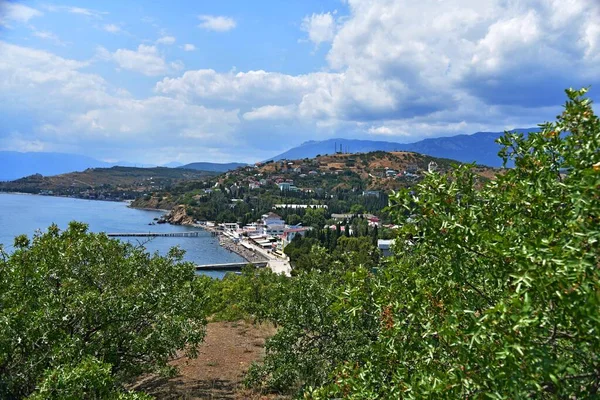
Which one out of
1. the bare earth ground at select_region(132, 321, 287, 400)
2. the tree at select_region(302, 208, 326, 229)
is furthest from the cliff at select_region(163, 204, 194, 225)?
the bare earth ground at select_region(132, 321, 287, 400)

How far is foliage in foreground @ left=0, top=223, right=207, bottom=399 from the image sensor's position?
5.95 meters

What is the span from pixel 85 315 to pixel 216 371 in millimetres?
7007

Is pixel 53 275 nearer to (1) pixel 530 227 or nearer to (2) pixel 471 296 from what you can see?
(2) pixel 471 296

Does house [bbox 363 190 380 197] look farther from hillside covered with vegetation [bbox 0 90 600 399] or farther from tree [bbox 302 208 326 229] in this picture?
hillside covered with vegetation [bbox 0 90 600 399]

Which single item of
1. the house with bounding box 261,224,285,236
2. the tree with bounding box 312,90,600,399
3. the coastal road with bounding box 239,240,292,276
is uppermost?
the tree with bounding box 312,90,600,399

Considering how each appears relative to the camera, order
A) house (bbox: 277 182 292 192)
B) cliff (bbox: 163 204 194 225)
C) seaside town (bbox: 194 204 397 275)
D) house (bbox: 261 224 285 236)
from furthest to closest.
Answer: house (bbox: 277 182 292 192)
cliff (bbox: 163 204 194 225)
house (bbox: 261 224 285 236)
seaside town (bbox: 194 204 397 275)

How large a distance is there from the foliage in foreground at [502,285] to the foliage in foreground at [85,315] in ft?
11.0

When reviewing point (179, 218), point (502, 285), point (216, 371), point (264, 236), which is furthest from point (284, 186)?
point (502, 285)

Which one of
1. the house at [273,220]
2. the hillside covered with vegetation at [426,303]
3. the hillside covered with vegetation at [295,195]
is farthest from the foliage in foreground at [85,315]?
the hillside covered with vegetation at [295,195]

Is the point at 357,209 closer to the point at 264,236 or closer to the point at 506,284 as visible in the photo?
the point at 264,236

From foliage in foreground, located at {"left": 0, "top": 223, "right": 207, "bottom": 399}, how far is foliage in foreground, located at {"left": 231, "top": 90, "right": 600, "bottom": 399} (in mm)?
3359

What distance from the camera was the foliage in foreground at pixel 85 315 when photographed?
595 centimetres

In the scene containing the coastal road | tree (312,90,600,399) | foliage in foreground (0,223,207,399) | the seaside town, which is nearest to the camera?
tree (312,90,600,399)

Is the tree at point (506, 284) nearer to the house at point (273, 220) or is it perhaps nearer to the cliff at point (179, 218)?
the house at point (273, 220)
